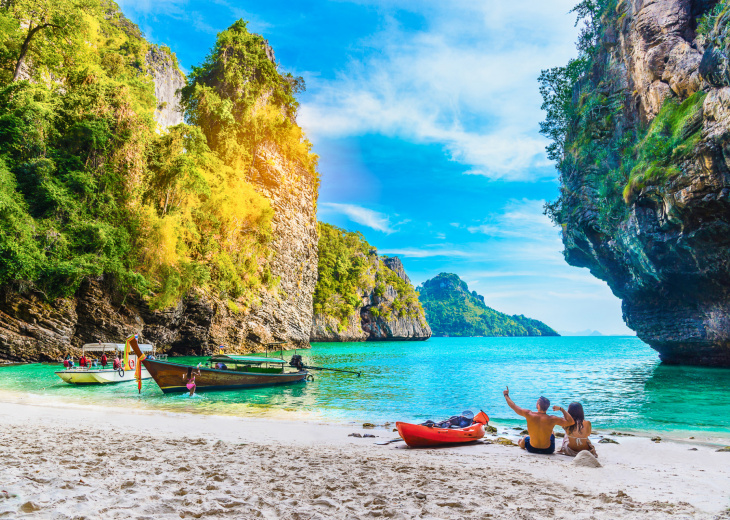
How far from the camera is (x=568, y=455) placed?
291 inches

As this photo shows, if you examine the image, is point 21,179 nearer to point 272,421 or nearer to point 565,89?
point 272,421

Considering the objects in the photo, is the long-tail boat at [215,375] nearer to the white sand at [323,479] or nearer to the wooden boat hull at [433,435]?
the white sand at [323,479]

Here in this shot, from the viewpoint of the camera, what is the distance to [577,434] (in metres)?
7.37

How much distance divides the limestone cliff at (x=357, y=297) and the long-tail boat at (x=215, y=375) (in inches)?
2130

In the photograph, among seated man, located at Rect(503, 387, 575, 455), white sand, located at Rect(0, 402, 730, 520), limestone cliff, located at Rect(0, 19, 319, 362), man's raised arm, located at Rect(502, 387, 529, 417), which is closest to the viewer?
white sand, located at Rect(0, 402, 730, 520)

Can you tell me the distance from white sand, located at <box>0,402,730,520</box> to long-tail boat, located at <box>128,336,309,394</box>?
780cm

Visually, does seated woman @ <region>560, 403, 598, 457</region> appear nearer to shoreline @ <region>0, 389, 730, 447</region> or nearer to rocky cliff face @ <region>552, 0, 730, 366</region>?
shoreline @ <region>0, 389, 730, 447</region>

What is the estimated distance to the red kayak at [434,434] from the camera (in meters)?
8.26

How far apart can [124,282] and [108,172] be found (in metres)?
7.82

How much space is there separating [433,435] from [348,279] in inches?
2870

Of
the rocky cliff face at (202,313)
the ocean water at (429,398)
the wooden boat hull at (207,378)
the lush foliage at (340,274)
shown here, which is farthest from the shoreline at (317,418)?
the lush foliage at (340,274)

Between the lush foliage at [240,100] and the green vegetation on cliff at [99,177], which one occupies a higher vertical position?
the lush foliage at [240,100]

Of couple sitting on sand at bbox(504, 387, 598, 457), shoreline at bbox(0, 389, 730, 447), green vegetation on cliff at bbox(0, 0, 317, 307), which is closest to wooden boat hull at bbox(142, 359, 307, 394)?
shoreline at bbox(0, 389, 730, 447)

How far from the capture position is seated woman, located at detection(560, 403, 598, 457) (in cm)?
731
